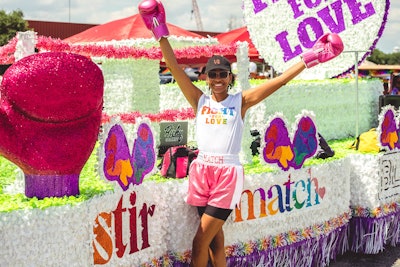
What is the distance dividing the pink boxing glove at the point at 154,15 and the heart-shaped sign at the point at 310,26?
349 cm

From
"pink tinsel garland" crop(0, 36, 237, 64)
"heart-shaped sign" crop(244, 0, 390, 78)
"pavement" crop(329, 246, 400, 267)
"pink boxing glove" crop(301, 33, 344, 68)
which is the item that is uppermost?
"heart-shaped sign" crop(244, 0, 390, 78)

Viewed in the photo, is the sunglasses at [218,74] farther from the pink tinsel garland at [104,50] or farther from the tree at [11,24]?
the tree at [11,24]

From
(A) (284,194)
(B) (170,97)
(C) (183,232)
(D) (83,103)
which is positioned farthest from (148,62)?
(D) (83,103)

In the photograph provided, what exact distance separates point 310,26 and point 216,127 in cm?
365

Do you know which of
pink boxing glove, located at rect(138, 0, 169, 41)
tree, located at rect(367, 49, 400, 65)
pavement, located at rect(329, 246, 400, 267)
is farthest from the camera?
tree, located at rect(367, 49, 400, 65)

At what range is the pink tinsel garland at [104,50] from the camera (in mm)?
3480

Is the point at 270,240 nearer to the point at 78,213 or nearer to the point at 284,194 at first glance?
the point at 284,194

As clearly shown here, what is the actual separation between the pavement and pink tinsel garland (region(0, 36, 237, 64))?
1.99 meters

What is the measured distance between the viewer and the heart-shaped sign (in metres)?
6.28

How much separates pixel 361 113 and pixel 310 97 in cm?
90

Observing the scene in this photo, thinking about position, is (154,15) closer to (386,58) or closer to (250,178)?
(250,178)

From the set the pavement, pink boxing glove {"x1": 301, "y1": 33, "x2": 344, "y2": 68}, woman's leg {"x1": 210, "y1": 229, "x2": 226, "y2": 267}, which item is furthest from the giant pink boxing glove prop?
the pavement

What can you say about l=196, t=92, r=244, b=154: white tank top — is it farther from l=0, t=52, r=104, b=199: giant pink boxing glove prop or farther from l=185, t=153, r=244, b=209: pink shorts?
l=0, t=52, r=104, b=199: giant pink boxing glove prop

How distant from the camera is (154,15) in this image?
3.15 m
